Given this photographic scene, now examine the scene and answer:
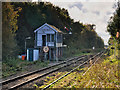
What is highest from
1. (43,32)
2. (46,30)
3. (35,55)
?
(46,30)

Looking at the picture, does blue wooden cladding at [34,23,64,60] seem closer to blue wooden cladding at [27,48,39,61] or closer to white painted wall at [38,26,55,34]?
white painted wall at [38,26,55,34]

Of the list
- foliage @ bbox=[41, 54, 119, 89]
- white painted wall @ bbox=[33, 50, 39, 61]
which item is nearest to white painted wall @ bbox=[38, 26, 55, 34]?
white painted wall @ bbox=[33, 50, 39, 61]

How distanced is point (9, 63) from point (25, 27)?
61.3ft

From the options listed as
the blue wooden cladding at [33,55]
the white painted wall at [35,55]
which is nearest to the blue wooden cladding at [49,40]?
the white painted wall at [35,55]

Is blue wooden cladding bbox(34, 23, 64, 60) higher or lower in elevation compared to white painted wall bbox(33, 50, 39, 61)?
higher

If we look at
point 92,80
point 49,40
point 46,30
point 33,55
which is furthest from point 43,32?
point 92,80

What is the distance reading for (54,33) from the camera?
2453cm

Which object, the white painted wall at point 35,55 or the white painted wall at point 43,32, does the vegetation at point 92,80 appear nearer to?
the white painted wall at point 35,55

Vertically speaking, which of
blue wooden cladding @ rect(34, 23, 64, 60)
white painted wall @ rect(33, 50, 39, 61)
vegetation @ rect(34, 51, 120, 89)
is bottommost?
vegetation @ rect(34, 51, 120, 89)

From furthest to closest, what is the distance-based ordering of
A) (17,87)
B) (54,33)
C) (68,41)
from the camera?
(68,41)
(54,33)
(17,87)

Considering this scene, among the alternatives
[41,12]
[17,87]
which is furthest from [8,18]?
[41,12]

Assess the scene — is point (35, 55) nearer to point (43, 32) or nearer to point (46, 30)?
point (43, 32)

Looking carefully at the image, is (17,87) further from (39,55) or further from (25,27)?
(25,27)

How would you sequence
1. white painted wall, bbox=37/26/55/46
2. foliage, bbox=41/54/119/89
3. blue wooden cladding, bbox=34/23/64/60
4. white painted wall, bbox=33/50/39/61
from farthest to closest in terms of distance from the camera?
white painted wall, bbox=37/26/55/46, blue wooden cladding, bbox=34/23/64/60, white painted wall, bbox=33/50/39/61, foliage, bbox=41/54/119/89
